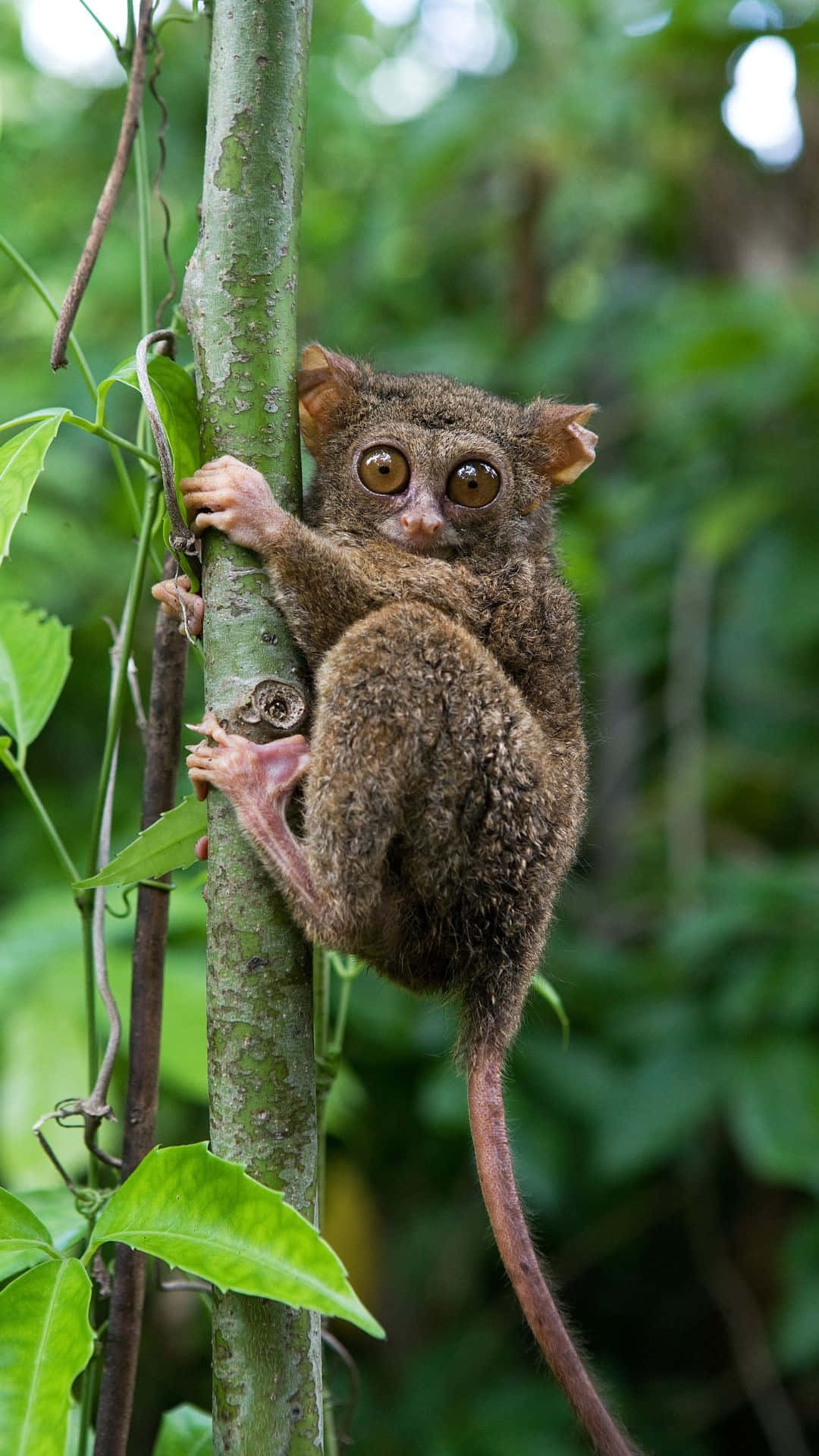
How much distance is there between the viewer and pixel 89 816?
4312 millimetres

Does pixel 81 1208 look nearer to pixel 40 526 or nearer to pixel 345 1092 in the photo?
pixel 345 1092

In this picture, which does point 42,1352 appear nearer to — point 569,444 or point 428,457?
point 428,457

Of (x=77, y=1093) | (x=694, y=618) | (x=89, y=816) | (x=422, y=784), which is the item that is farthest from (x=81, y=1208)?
(x=694, y=618)

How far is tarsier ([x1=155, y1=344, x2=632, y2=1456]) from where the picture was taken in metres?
1.63

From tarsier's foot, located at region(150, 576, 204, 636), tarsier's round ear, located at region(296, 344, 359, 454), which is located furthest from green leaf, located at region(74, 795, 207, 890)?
tarsier's round ear, located at region(296, 344, 359, 454)

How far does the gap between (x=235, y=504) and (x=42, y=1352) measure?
985 mm

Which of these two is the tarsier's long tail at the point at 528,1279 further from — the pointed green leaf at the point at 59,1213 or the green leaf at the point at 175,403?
the green leaf at the point at 175,403

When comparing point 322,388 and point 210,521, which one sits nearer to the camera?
point 210,521

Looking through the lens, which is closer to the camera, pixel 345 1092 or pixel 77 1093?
pixel 77 1093

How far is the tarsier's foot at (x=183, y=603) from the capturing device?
1703 millimetres

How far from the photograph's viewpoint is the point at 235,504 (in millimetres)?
1627

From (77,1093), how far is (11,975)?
1.10ft

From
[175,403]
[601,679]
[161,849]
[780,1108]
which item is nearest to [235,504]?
[175,403]

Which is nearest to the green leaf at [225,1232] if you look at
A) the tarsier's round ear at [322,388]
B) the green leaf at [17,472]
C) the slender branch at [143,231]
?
the green leaf at [17,472]
